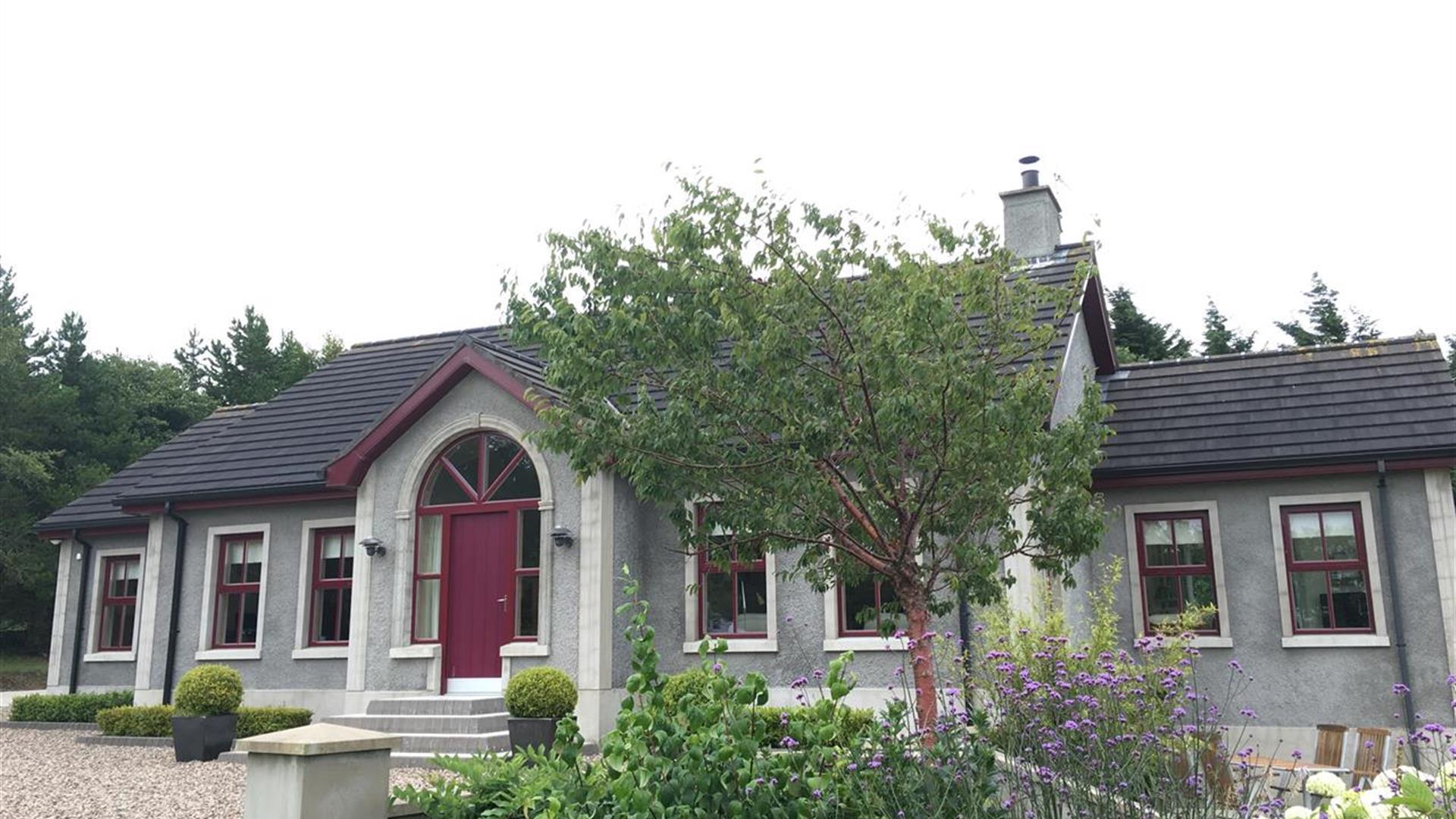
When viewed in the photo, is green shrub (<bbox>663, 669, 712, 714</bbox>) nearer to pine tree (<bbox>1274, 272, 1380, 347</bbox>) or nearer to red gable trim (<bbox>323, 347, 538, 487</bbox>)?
red gable trim (<bbox>323, 347, 538, 487</bbox>)

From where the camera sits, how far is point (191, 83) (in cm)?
820

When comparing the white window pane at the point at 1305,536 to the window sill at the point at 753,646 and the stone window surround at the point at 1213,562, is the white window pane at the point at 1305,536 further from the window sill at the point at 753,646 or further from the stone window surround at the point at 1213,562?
the window sill at the point at 753,646

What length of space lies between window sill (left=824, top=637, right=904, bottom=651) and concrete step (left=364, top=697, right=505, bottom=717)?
158 inches

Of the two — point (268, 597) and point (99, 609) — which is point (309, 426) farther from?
point (99, 609)

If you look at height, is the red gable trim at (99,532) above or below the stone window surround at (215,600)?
above

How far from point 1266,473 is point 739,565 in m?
6.61

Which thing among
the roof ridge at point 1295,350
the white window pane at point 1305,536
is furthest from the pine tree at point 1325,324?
the white window pane at point 1305,536

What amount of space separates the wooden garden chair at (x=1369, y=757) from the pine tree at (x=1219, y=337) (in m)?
26.2

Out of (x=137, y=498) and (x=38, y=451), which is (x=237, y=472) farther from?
(x=38, y=451)

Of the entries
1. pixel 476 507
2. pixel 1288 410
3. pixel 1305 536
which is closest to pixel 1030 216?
pixel 1288 410

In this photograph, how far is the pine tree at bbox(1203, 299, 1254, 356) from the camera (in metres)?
35.5

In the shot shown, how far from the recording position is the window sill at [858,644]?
13352mm

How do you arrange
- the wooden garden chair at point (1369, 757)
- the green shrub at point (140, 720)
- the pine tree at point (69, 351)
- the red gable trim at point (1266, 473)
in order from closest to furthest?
the wooden garden chair at point (1369, 757) → the red gable trim at point (1266, 473) → the green shrub at point (140, 720) → the pine tree at point (69, 351)

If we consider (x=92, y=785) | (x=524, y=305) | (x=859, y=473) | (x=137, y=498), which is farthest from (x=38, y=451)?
(x=859, y=473)
